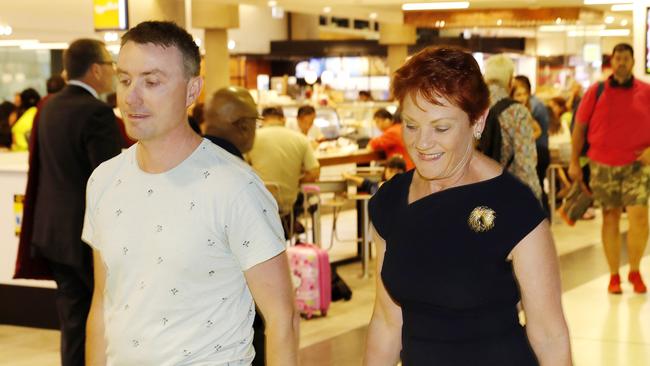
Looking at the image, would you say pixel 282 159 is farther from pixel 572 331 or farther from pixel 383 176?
pixel 572 331

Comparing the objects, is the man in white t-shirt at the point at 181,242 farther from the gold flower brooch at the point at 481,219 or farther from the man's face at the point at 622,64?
the man's face at the point at 622,64

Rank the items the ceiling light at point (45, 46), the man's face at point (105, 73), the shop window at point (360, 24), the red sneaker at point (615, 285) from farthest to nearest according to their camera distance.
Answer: the shop window at point (360, 24)
the ceiling light at point (45, 46)
the red sneaker at point (615, 285)
the man's face at point (105, 73)

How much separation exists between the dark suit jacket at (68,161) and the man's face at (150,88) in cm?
253

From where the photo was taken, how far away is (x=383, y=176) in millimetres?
9492

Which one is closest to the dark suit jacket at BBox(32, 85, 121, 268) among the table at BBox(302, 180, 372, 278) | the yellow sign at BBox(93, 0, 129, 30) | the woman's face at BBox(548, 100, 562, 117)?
the table at BBox(302, 180, 372, 278)

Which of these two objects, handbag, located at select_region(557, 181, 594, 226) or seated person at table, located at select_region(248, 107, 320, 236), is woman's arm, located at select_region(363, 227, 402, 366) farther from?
handbag, located at select_region(557, 181, 594, 226)

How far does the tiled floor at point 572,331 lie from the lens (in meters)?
6.55

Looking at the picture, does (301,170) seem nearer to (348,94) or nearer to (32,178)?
(32,178)

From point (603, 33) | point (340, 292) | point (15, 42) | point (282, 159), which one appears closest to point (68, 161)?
point (282, 159)

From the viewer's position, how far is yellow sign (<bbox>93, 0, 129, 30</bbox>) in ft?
36.4

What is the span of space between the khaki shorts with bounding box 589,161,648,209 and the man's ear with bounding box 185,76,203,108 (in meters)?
6.09

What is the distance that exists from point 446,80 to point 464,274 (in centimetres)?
42

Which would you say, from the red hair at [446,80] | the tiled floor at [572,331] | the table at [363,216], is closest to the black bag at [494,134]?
the tiled floor at [572,331]

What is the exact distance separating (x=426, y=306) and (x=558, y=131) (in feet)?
39.8
